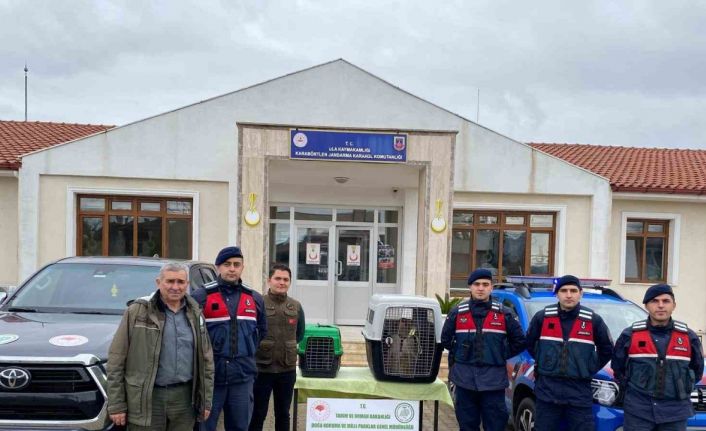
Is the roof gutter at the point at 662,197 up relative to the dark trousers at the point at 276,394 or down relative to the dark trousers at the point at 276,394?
up

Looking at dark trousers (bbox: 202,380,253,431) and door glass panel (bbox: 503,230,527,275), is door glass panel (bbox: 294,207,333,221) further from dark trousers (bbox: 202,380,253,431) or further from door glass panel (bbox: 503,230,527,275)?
dark trousers (bbox: 202,380,253,431)

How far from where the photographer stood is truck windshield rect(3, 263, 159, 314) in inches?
212

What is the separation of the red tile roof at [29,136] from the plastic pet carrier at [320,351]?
8.43 meters

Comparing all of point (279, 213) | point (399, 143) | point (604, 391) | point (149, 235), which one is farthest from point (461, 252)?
point (604, 391)

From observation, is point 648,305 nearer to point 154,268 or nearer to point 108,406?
point 108,406

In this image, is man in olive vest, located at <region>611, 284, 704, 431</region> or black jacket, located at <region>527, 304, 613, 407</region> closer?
man in olive vest, located at <region>611, 284, 704, 431</region>

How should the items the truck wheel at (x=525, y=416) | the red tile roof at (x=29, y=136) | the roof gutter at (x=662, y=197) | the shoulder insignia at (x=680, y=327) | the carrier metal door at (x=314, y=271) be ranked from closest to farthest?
the shoulder insignia at (x=680, y=327) < the truck wheel at (x=525, y=416) < the red tile roof at (x=29, y=136) < the roof gutter at (x=662, y=197) < the carrier metal door at (x=314, y=271)

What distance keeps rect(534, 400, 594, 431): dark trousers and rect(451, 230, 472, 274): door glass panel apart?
7423mm

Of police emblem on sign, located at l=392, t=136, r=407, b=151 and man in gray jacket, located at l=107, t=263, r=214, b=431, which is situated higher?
police emblem on sign, located at l=392, t=136, r=407, b=151

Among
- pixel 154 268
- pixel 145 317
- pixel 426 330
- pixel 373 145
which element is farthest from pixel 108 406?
pixel 373 145

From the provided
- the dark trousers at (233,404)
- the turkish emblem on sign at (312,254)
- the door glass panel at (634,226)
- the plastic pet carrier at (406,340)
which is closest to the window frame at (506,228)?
the door glass panel at (634,226)

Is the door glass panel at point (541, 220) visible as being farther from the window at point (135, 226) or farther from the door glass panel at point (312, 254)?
the window at point (135, 226)

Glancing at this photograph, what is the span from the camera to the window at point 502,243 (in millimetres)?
12305

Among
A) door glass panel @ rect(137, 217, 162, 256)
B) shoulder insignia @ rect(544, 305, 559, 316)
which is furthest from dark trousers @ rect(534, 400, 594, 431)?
door glass panel @ rect(137, 217, 162, 256)
